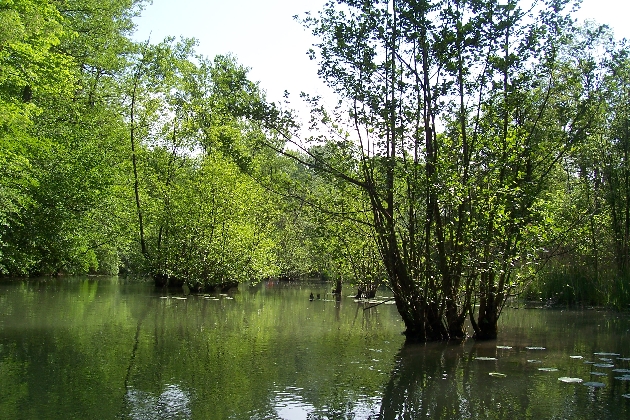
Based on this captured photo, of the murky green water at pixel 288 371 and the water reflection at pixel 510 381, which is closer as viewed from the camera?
the murky green water at pixel 288 371

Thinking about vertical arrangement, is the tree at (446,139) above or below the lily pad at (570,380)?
above

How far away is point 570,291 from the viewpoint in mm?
22688

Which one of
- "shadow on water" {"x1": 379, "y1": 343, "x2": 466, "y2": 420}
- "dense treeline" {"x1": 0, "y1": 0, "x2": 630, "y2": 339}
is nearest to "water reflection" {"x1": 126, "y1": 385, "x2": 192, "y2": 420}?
"shadow on water" {"x1": 379, "y1": 343, "x2": 466, "y2": 420}

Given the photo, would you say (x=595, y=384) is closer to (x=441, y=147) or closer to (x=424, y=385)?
(x=424, y=385)

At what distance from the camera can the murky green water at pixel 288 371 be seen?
6566 mm

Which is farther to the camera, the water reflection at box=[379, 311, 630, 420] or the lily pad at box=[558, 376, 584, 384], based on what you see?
the lily pad at box=[558, 376, 584, 384]

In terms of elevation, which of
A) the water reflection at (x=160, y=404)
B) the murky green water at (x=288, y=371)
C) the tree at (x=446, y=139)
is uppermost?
the tree at (x=446, y=139)

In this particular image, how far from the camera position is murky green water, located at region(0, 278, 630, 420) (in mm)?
6566

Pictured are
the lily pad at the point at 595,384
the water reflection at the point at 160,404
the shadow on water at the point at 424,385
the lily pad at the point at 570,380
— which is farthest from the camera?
the lily pad at the point at 570,380

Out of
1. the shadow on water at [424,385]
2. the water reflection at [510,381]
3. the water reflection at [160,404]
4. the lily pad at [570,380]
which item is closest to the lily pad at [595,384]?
the water reflection at [510,381]

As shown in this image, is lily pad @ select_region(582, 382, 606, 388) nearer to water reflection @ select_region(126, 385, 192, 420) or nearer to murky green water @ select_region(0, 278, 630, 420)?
murky green water @ select_region(0, 278, 630, 420)

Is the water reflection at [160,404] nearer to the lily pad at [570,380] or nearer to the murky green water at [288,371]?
the murky green water at [288,371]

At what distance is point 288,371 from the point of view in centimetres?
870

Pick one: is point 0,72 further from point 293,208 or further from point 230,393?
point 230,393
